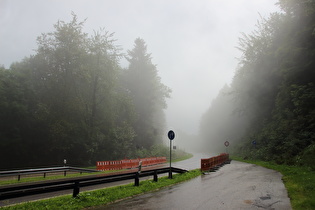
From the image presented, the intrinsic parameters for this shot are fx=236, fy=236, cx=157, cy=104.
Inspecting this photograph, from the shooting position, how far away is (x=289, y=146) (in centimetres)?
2314

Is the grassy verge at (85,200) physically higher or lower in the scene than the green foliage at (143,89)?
lower

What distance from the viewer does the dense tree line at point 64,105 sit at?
99.5 feet

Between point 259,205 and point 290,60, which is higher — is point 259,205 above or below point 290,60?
below

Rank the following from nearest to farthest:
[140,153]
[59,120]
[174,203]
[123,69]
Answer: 1. [174,203]
2. [59,120]
3. [140,153]
4. [123,69]

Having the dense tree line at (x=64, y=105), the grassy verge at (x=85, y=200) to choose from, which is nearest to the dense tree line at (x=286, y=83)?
the grassy verge at (x=85, y=200)

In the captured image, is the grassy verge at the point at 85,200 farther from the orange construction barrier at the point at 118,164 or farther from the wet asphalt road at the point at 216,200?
the orange construction barrier at the point at 118,164

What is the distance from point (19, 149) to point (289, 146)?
3229 cm

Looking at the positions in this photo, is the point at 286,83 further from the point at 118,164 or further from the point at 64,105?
the point at 64,105

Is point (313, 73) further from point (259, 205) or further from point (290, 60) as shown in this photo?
point (259, 205)

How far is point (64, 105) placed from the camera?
1243 inches

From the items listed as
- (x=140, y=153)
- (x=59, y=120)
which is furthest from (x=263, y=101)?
(x=59, y=120)

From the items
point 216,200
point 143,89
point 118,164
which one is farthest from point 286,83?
point 143,89

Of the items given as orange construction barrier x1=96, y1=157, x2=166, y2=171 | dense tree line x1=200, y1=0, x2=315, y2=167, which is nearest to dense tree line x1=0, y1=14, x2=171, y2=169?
orange construction barrier x1=96, y1=157, x2=166, y2=171

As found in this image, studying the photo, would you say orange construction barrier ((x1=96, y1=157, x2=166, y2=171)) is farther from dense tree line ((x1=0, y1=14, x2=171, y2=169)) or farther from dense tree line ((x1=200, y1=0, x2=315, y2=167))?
dense tree line ((x1=200, y1=0, x2=315, y2=167))
